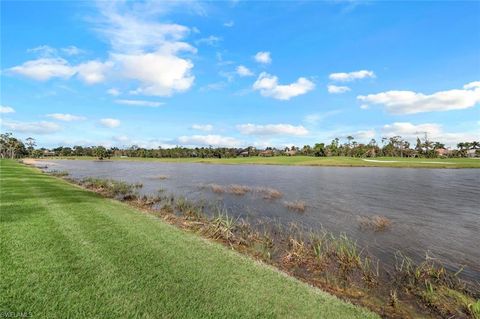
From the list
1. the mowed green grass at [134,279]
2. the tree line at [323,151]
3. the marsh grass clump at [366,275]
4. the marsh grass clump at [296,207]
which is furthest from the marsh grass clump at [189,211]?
the tree line at [323,151]

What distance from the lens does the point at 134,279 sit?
6371mm

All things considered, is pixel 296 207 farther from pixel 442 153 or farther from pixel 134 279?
pixel 442 153

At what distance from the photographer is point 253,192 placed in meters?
29.1

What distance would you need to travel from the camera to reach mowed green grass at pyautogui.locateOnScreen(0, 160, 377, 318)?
17.6ft

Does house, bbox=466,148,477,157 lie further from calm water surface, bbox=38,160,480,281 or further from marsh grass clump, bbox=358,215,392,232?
marsh grass clump, bbox=358,215,392,232

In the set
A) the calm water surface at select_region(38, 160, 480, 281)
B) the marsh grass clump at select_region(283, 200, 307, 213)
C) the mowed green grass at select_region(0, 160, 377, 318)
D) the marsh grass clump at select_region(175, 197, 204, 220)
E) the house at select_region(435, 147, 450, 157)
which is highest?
the house at select_region(435, 147, 450, 157)

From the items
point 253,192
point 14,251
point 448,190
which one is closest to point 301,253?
point 14,251

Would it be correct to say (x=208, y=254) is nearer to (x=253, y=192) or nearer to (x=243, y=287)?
(x=243, y=287)

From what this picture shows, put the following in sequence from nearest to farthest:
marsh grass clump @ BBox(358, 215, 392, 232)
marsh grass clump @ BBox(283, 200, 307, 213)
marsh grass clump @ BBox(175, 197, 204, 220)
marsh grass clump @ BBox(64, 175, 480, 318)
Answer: marsh grass clump @ BBox(64, 175, 480, 318), marsh grass clump @ BBox(358, 215, 392, 232), marsh grass clump @ BBox(175, 197, 204, 220), marsh grass clump @ BBox(283, 200, 307, 213)

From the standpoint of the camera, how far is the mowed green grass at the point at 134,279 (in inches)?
211

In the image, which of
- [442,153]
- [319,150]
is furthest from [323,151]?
[442,153]

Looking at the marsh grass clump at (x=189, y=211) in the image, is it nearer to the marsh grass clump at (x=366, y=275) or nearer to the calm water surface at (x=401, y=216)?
the marsh grass clump at (x=366, y=275)

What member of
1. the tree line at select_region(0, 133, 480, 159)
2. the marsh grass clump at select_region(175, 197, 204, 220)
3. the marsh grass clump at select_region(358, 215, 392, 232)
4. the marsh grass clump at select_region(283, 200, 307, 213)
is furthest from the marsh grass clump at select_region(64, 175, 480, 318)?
the tree line at select_region(0, 133, 480, 159)

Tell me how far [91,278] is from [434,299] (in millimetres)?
8516
